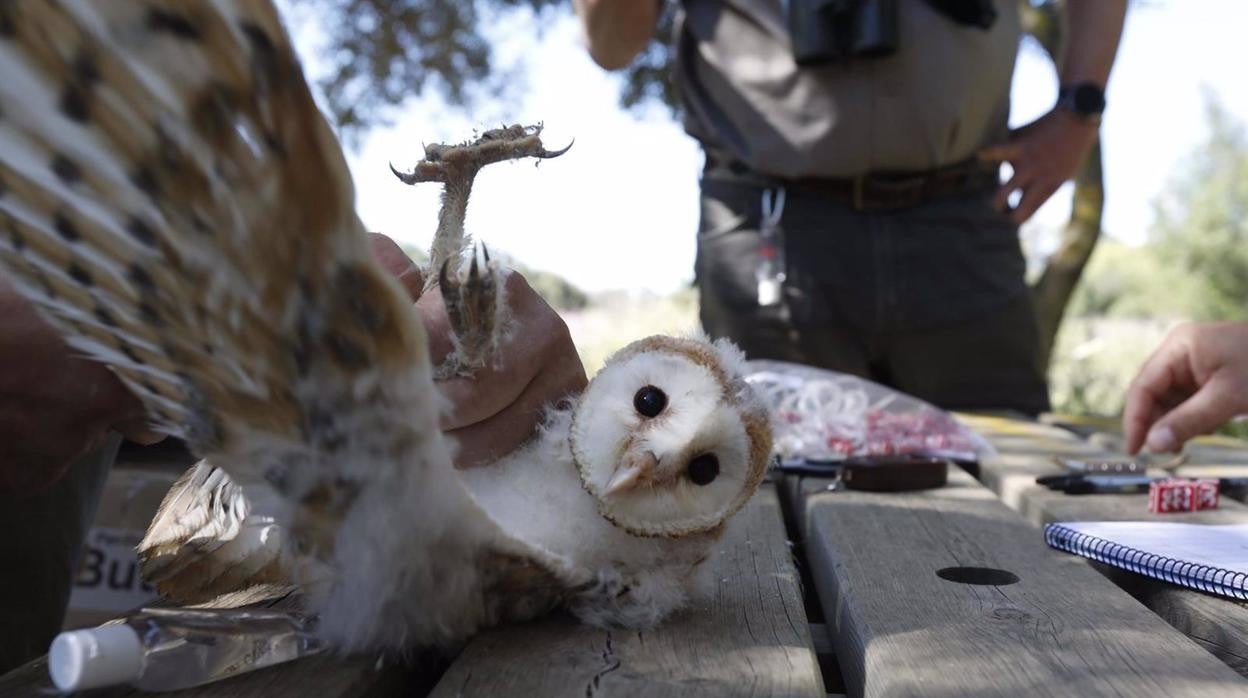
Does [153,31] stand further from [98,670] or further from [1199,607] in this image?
[1199,607]

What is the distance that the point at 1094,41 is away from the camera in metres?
2.64

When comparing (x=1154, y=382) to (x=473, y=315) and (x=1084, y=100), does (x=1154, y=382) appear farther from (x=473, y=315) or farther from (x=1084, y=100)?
(x=473, y=315)

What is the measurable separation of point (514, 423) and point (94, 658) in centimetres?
41

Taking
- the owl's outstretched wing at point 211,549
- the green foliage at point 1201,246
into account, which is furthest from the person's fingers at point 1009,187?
the green foliage at point 1201,246

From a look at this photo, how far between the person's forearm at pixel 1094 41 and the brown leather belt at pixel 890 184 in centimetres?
32

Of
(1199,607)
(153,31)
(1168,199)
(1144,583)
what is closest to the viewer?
(153,31)

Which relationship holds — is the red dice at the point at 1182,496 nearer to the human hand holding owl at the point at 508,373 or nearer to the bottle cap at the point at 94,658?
the human hand holding owl at the point at 508,373

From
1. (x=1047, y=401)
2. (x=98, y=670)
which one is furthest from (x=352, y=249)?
(x=1047, y=401)

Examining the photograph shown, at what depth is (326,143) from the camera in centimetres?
62

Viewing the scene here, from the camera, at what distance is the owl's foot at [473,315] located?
87cm

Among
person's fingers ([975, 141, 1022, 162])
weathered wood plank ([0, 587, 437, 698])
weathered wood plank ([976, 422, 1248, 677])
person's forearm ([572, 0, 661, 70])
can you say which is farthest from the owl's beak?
person's fingers ([975, 141, 1022, 162])

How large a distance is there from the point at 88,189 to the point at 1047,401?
2.62 m

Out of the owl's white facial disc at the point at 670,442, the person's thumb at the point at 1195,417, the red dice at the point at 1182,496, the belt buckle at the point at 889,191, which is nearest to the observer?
the owl's white facial disc at the point at 670,442

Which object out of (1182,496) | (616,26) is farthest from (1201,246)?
(1182,496)
